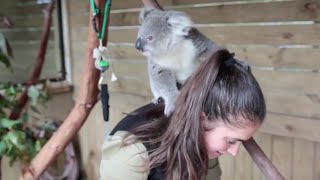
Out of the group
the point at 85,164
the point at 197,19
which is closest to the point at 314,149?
the point at 197,19

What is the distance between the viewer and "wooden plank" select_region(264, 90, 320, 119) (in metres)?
1.73

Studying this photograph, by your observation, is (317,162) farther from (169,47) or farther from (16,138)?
(16,138)

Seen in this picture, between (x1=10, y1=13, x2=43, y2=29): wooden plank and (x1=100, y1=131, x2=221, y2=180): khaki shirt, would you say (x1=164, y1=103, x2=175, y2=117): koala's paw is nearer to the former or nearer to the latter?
(x1=100, y1=131, x2=221, y2=180): khaki shirt

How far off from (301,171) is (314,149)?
0.38ft

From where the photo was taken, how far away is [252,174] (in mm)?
2006

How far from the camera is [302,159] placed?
1.82 metres

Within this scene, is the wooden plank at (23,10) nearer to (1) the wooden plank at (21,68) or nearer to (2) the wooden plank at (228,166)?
(1) the wooden plank at (21,68)

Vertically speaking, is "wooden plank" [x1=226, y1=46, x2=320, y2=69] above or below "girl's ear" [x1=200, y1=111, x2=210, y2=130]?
below

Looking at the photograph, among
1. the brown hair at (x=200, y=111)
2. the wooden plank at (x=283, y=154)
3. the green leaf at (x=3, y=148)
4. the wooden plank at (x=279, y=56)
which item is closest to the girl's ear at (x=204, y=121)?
the brown hair at (x=200, y=111)

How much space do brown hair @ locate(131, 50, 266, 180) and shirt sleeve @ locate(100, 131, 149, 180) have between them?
0.06 ft

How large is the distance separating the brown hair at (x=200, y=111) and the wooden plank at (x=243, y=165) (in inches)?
46.7

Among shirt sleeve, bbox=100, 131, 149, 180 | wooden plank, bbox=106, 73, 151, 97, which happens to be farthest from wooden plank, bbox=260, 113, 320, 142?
shirt sleeve, bbox=100, 131, 149, 180

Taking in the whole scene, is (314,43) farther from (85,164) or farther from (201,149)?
(85,164)

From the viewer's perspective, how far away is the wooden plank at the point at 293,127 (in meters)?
1.74
